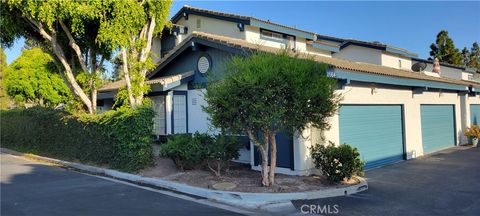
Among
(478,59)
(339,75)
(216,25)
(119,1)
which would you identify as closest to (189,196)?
(339,75)

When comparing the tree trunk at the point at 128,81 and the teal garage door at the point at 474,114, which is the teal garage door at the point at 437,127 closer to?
the teal garage door at the point at 474,114

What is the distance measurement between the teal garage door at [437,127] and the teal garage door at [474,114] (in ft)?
9.40

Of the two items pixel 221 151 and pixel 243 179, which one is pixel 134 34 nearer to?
pixel 221 151

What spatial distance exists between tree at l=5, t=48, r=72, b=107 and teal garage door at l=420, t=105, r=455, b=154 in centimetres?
2330

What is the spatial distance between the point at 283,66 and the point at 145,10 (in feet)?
25.4

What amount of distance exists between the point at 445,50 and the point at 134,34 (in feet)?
138

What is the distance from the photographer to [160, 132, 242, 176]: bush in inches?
413

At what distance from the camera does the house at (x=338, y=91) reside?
1121 centimetres

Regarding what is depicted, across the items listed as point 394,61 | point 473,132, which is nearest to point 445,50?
point 394,61

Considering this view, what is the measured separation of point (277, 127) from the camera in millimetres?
8523

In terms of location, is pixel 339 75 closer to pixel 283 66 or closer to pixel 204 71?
pixel 283 66

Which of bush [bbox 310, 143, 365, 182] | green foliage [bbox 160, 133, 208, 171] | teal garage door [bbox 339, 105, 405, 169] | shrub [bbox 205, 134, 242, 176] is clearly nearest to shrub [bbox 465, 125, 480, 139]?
teal garage door [bbox 339, 105, 405, 169]

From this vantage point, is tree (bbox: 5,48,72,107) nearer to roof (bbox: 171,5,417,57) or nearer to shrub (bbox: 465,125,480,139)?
roof (bbox: 171,5,417,57)

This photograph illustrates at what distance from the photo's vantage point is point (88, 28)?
15.2 metres
